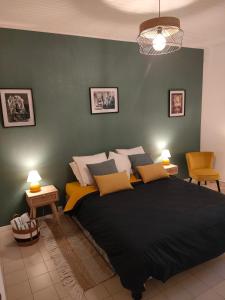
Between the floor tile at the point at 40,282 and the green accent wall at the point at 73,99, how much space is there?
1271 mm

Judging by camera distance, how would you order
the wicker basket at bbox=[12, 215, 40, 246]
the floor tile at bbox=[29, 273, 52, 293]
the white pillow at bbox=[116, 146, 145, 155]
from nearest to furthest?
the floor tile at bbox=[29, 273, 52, 293], the wicker basket at bbox=[12, 215, 40, 246], the white pillow at bbox=[116, 146, 145, 155]

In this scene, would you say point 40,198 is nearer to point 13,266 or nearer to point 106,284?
point 13,266

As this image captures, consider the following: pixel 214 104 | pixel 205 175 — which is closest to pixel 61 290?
pixel 205 175

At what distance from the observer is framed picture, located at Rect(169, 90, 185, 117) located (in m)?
4.36

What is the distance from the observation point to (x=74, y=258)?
2525 mm

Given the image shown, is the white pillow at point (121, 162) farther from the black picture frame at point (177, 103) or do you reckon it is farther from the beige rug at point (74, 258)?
the black picture frame at point (177, 103)

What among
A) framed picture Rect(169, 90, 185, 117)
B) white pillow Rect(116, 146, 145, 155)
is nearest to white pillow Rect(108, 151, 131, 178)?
white pillow Rect(116, 146, 145, 155)

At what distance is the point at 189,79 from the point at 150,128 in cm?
136

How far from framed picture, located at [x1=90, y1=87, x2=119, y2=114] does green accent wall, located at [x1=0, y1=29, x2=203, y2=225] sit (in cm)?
9

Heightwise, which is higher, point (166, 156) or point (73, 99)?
point (73, 99)

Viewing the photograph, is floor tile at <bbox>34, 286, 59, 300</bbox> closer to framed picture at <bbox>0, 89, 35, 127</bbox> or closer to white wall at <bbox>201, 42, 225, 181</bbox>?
framed picture at <bbox>0, 89, 35, 127</bbox>

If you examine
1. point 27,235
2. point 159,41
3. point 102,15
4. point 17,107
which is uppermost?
point 102,15

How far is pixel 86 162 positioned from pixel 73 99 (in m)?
1.01

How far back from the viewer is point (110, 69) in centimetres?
370
